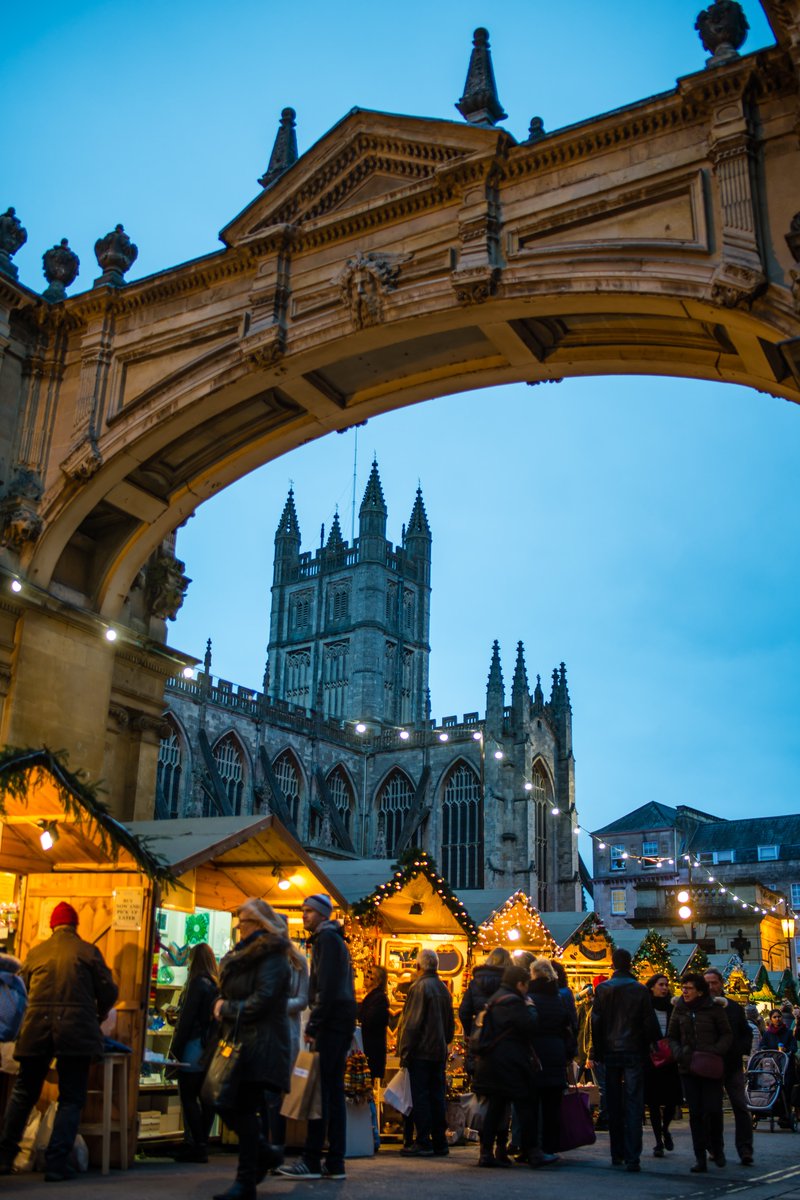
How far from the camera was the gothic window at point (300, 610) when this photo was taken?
72.8 m

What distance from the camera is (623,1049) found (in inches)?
311

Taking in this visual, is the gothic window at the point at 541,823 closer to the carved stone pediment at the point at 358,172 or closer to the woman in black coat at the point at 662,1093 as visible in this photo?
the woman in black coat at the point at 662,1093

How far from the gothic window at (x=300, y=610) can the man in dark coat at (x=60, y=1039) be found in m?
66.2

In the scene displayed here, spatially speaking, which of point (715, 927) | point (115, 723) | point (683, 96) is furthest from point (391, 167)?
point (715, 927)

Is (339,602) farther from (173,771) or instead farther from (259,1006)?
(259,1006)

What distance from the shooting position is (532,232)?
31.2ft

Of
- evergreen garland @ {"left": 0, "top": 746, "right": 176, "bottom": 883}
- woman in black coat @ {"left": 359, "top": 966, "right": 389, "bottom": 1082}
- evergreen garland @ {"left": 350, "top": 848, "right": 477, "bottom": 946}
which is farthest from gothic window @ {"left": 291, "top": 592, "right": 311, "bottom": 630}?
evergreen garland @ {"left": 0, "top": 746, "right": 176, "bottom": 883}

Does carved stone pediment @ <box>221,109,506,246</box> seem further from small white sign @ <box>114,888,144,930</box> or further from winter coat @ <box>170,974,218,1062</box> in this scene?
winter coat @ <box>170,974,218,1062</box>

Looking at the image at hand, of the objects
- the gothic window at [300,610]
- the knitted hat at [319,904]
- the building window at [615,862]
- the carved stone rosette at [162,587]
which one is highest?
the gothic window at [300,610]

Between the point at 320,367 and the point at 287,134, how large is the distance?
10.6 ft

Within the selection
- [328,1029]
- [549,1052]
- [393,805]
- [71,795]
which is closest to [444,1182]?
[328,1029]

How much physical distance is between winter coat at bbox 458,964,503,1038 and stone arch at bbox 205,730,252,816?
1545 inches

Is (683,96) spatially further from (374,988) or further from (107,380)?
(374,988)

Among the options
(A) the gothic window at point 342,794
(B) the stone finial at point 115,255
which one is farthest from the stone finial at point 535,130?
(A) the gothic window at point 342,794
